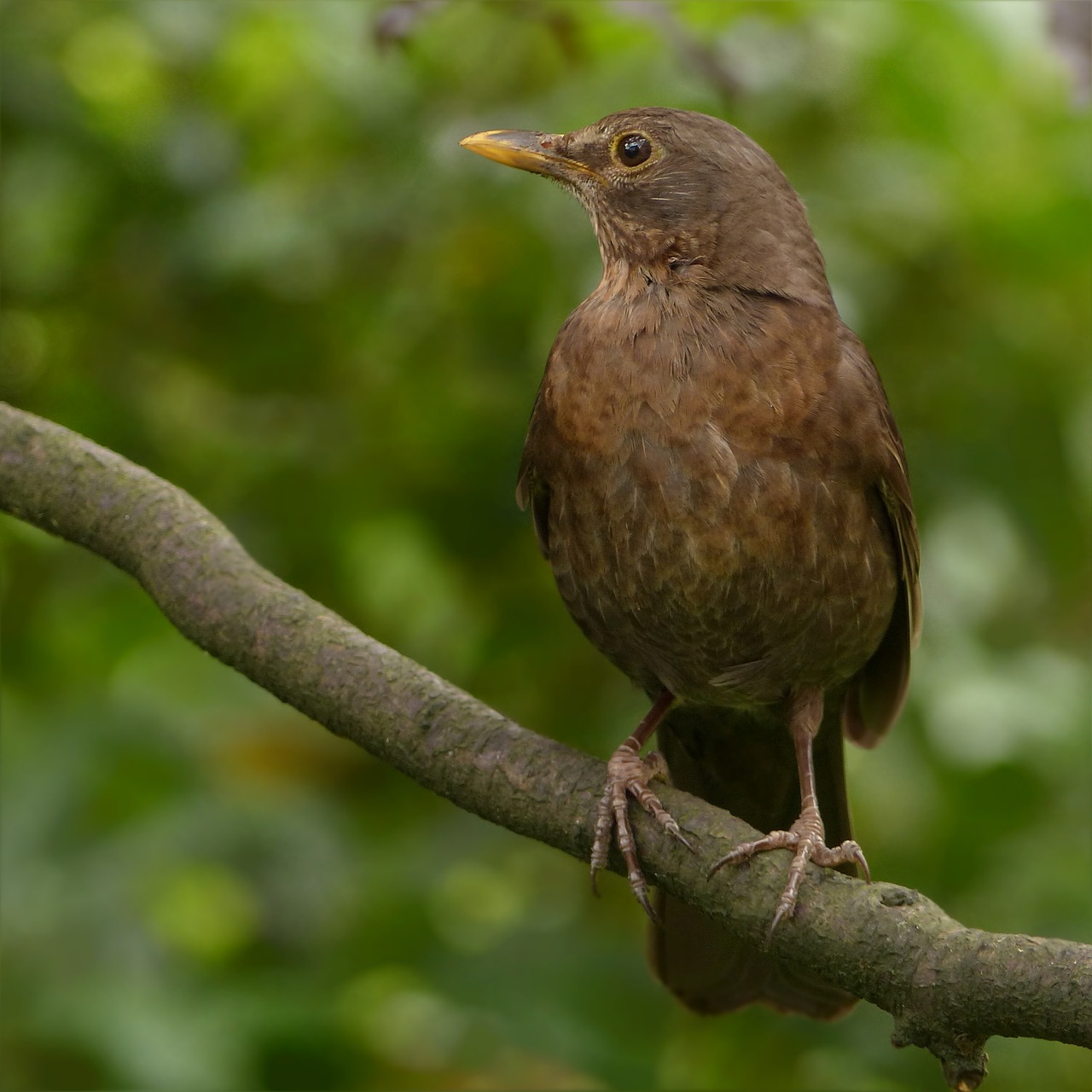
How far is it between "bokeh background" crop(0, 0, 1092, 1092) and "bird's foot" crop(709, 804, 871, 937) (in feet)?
2.53

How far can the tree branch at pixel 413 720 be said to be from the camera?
2.50m

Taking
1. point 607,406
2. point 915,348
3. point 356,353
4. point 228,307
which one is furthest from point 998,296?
point 228,307

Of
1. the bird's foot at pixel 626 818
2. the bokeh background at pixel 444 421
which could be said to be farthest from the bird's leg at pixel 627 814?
the bokeh background at pixel 444 421

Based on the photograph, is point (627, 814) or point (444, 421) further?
point (444, 421)

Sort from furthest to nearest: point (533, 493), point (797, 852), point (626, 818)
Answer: point (533, 493) → point (626, 818) → point (797, 852)

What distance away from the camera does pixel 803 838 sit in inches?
117

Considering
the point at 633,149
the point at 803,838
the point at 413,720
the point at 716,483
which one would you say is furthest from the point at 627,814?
the point at 633,149

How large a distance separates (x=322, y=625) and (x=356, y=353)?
4.36ft

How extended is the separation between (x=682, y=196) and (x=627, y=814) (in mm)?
1394

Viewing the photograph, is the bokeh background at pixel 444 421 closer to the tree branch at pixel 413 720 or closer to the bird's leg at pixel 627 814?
the bird's leg at pixel 627 814

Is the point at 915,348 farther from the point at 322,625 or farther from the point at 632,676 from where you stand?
the point at 322,625

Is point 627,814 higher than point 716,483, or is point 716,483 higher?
point 716,483

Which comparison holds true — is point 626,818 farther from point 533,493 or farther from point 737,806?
point 737,806

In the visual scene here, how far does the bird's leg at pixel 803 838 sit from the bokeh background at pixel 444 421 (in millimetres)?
426
